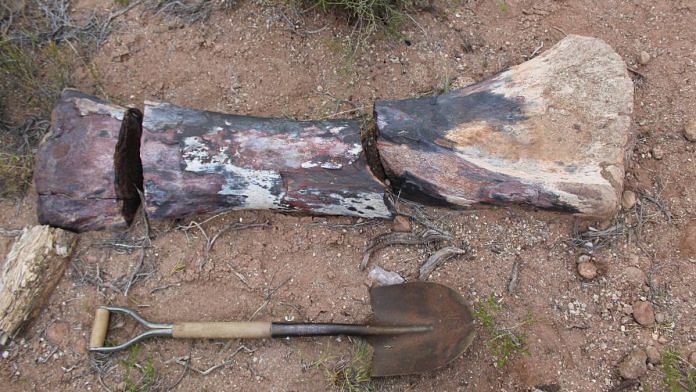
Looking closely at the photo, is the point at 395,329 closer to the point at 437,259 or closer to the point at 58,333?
the point at 437,259

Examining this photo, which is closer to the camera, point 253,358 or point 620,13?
point 253,358

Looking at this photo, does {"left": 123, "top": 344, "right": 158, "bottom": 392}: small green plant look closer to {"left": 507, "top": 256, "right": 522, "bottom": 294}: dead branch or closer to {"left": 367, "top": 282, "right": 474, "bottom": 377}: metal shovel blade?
{"left": 367, "top": 282, "right": 474, "bottom": 377}: metal shovel blade

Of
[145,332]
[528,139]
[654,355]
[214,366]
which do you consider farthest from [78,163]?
[654,355]

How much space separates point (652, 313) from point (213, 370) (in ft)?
6.99

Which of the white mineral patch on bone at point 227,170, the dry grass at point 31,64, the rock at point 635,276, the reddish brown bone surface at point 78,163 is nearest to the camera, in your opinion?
the white mineral patch on bone at point 227,170

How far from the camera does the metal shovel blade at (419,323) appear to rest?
249cm

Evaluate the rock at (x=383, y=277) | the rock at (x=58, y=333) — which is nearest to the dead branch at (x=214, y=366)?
the rock at (x=58, y=333)

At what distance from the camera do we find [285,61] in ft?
10.3

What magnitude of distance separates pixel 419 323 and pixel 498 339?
0.40m

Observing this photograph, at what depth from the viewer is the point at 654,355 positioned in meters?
2.56

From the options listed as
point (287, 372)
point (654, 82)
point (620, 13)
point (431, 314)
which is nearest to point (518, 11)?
point (620, 13)

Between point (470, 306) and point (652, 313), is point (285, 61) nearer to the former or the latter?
point (470, 306)

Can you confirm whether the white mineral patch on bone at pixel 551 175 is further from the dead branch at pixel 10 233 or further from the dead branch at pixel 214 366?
the dead branch at pixel 10 233

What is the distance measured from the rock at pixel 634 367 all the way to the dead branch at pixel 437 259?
899 millimetres
